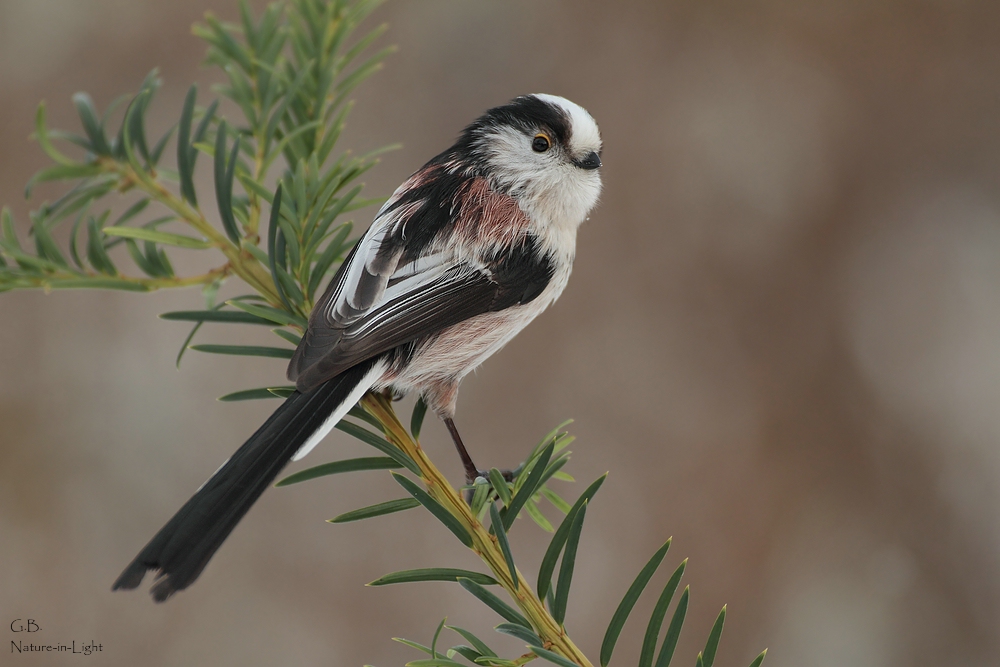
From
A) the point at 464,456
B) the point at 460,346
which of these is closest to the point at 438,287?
the point at 460,346

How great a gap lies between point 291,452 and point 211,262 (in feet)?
3.34

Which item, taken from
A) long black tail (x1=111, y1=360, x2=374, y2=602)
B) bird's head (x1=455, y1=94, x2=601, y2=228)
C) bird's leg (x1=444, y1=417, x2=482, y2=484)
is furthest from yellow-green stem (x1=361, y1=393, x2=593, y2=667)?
bird's head (x1=455, y1=94, x2=601, y2=228)

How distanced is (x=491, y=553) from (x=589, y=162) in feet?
1.97

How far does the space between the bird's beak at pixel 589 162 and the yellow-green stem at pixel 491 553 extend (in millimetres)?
478

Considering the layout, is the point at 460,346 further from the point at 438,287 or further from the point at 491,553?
the point at 491,553

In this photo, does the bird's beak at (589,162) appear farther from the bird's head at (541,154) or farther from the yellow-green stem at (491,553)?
the yellow-green stem at (491,553)

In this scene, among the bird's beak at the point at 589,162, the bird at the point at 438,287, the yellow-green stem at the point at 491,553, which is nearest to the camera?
the yellow-green stem at the point at 491,553

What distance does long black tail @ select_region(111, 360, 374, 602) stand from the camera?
0.58m

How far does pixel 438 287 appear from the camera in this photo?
85cm

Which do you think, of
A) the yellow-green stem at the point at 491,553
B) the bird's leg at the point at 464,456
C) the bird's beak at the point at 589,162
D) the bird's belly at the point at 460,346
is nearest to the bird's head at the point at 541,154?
the bird's beak at the point at 589,162

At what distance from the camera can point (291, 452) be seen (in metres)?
0.67

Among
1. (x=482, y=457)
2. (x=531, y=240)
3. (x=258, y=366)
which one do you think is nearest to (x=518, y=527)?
(x=482, y=457)

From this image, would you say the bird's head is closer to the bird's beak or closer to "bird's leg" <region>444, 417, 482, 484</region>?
the bird's beak

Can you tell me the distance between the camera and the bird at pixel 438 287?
0.67 m
